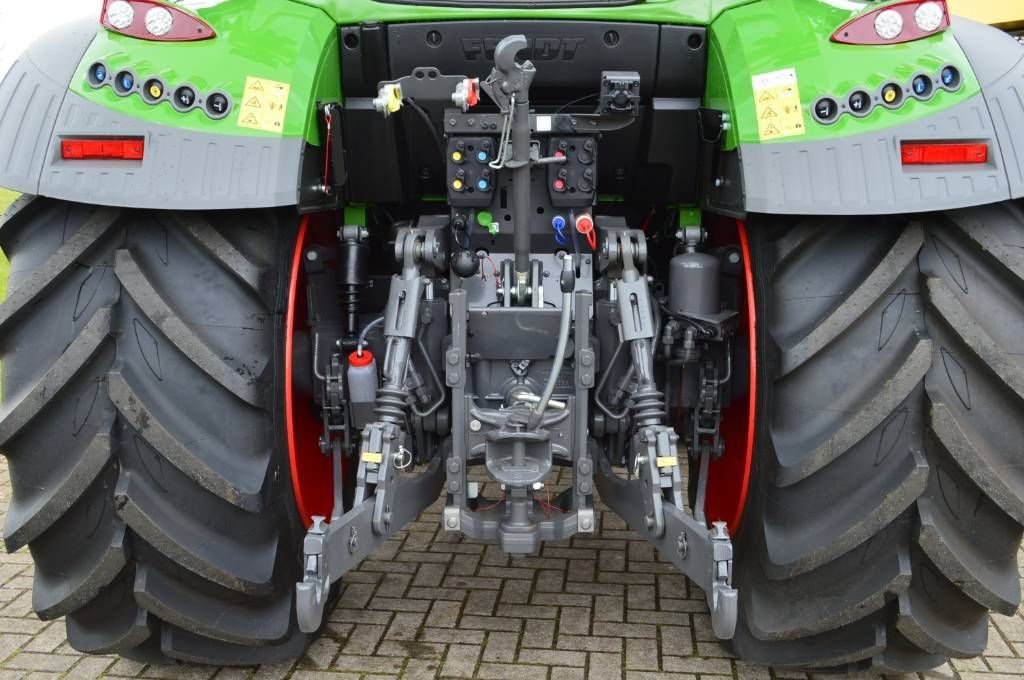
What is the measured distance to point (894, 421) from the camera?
2.76 metres

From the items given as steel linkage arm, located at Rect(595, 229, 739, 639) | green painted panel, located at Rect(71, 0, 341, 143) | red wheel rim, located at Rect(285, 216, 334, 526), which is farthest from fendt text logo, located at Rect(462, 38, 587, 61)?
red wheel rim, located at Rect(285, 216, 334, 526)

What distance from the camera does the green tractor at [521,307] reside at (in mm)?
2771

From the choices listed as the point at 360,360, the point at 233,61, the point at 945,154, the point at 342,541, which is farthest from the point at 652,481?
the point at 233,61

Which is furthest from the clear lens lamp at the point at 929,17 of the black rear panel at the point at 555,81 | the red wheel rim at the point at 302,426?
the red wheel rim at the point at 302,426

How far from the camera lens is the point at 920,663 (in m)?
3.12

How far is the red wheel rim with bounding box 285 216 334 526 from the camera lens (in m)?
3.12

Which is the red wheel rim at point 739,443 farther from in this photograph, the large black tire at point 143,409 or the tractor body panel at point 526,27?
the large black tire at point 143,409

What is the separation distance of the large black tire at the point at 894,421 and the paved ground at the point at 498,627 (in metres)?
0.63

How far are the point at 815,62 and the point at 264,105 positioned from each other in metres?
1.50

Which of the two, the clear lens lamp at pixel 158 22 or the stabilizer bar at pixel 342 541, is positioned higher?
the clear lens lamp at pixel 158 22

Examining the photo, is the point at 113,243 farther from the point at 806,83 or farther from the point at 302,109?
the point at 806,83

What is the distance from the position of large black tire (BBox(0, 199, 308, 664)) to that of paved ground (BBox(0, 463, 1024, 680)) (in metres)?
0.61

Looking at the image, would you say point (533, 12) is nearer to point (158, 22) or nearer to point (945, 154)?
point (158, 22)

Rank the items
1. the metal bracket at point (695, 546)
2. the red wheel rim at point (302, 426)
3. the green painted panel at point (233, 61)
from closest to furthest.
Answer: the metal bracket at point (695, 546)
the green painted panel at point (233, 61)
the red wheel rim at point (302, 426)
